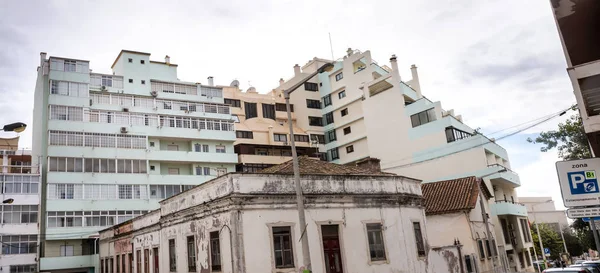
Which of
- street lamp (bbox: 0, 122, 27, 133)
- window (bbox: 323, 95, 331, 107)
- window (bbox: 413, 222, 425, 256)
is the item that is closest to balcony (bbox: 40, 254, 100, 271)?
window (bbox: 413, 222, 425, 256)

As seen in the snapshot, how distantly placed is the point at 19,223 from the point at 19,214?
783 mm

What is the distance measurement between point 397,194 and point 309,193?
4871mm

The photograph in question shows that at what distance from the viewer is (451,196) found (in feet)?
103

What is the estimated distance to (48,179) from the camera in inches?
1638

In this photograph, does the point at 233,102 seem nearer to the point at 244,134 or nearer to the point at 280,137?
the point at 244,134

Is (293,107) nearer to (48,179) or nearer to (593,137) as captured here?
(48,179)

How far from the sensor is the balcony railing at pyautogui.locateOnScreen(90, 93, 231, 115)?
4706cm

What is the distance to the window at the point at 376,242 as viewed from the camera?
21.7 meters

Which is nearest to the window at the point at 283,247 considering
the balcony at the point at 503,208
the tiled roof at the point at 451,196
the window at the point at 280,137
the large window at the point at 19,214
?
the tiled roof at the point at 451,196

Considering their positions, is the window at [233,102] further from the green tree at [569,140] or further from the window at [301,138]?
the green tree at [569,140]

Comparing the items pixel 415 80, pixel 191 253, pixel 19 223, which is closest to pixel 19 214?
pixel 19 223

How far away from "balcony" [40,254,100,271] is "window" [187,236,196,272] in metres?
22.2

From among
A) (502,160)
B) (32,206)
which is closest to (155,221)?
(32,206)

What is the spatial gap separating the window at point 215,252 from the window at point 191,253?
68.1 inches
